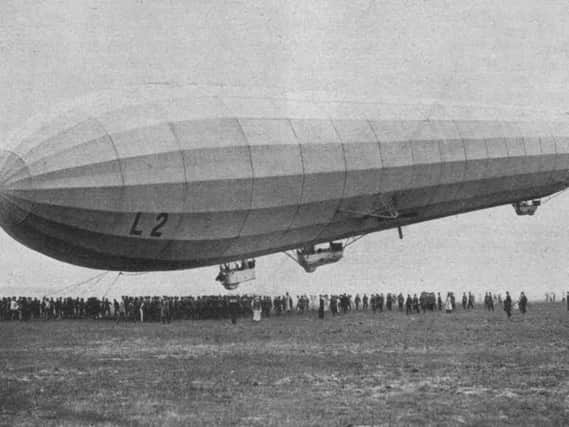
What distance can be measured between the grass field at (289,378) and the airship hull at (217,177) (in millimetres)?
2451

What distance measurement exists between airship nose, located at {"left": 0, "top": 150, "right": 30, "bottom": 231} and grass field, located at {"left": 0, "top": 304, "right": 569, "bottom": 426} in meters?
2.96

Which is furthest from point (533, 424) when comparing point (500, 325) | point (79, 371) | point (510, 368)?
point (500, 325)

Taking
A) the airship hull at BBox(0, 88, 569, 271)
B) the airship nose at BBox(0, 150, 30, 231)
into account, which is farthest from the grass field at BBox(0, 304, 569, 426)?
the airship nose at BBox(0, 150, 30, 231)

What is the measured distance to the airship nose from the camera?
11719mm

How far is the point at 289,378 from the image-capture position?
13562 millimetres

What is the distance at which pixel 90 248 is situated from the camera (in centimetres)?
1269

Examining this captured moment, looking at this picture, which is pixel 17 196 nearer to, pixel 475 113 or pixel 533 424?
pixel 533 424

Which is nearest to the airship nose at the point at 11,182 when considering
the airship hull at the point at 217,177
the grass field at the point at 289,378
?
the airship hull at the point at 217,177

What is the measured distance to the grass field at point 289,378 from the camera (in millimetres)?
10188

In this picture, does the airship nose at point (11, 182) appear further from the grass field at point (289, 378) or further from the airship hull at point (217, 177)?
the grass field at point (289, 378)

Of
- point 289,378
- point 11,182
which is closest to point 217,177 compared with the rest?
point 11,182

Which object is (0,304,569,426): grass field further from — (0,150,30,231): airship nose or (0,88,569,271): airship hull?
(0,150,30,231): airship nose

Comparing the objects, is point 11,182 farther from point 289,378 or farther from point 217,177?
point 289,378

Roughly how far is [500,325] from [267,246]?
49.2ft
